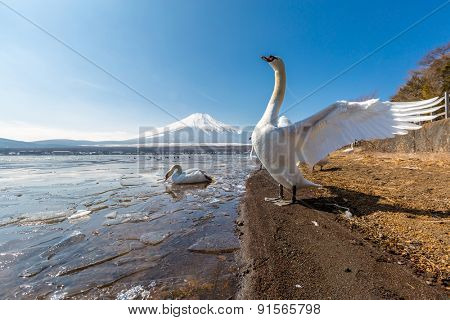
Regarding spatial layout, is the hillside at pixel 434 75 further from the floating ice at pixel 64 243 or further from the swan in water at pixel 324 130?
the floating ice at pixel 64 243

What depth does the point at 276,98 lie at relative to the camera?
6000mm

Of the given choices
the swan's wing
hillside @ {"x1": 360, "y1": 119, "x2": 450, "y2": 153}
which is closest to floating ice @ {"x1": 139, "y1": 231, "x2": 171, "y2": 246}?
the swan's wing

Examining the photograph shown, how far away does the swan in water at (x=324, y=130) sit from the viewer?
474 cm

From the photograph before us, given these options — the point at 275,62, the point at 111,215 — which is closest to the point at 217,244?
the point at 111,215

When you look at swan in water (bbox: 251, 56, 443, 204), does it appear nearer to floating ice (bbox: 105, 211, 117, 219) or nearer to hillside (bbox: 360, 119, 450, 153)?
floating ice (bbox: 105, 211, 117, 219)

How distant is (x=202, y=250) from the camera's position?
3.12m

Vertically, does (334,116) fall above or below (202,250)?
above

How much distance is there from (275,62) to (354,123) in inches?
108

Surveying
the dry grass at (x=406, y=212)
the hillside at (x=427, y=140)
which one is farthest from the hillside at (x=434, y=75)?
the dry grass at (x=406, y=212)

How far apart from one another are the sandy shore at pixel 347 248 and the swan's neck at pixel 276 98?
80.3 inches

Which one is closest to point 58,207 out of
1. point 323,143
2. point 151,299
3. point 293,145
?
point 151,299

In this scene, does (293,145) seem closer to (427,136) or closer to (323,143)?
(323,143)

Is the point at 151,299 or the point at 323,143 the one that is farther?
the point at 323,143

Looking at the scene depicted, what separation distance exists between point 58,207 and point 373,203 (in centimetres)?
744
